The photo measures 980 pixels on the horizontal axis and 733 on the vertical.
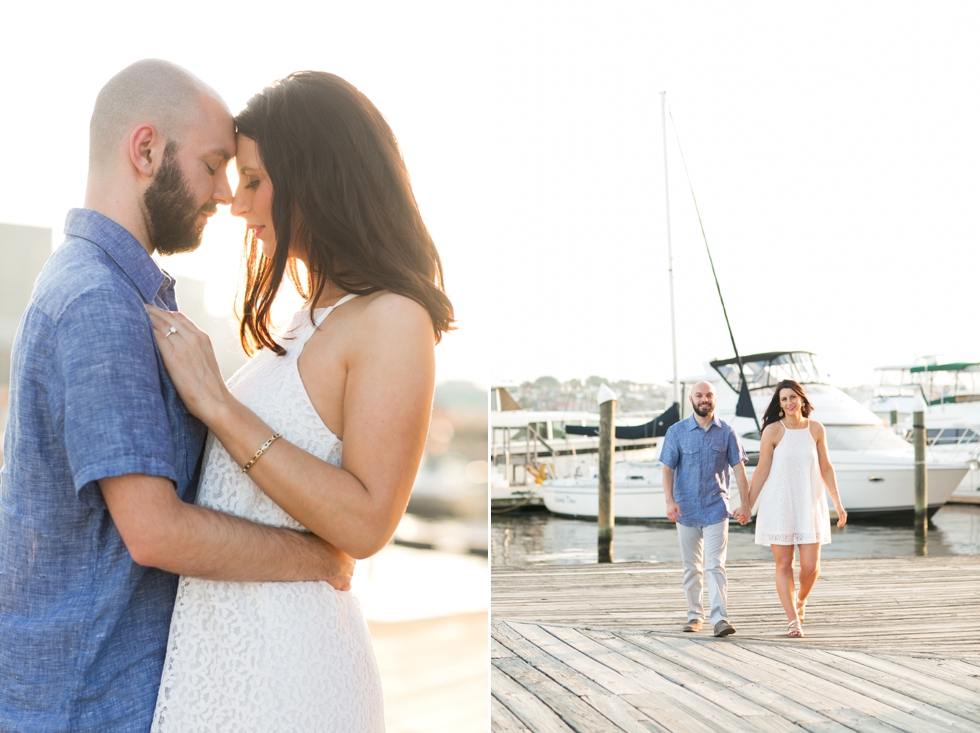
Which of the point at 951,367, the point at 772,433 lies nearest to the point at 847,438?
the point at 772,433

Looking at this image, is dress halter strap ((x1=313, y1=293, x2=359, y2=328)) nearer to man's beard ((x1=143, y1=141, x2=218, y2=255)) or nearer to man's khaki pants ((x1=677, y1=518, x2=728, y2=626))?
man's beard ((x1=143, y1=141, x2=218, y2=255))

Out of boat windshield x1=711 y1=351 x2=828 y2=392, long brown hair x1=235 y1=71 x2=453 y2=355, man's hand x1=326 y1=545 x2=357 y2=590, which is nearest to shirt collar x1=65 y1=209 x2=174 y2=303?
long brown hair x1=235 y1=71 x2=453 y2=355

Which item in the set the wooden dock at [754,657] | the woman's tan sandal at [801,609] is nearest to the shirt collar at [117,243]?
the wooden dock at [754,657]

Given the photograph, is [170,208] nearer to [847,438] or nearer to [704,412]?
[704,412]

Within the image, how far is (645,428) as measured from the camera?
4.62 m

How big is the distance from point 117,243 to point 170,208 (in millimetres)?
75

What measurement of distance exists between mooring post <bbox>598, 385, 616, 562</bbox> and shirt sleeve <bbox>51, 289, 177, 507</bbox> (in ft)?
13.8

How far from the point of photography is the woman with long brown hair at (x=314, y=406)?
31.9 inches

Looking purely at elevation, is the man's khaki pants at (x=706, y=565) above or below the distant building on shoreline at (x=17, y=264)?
below

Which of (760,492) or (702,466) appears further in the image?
(702,466)

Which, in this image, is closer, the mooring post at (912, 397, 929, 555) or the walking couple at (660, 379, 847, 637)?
the walking couple at (660, 379, 847, 637)

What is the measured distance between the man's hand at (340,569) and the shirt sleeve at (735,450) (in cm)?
291

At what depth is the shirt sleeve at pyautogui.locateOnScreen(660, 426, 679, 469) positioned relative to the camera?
12.2 feet

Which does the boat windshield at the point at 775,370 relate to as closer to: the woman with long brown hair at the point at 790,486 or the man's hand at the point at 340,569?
the woman with long brown hair at the point at 790,486
